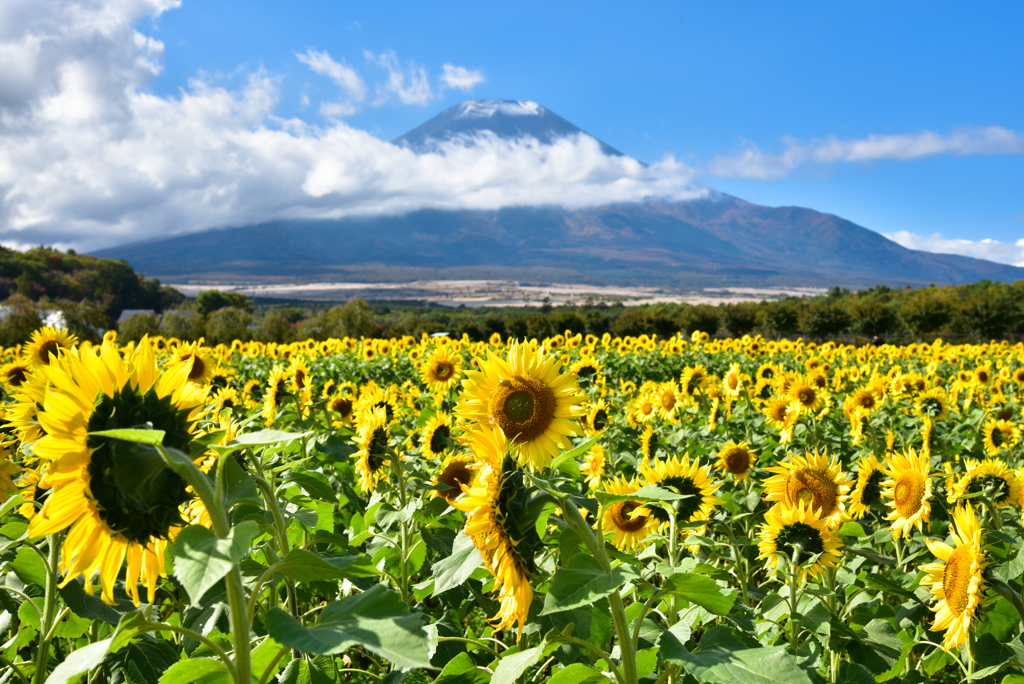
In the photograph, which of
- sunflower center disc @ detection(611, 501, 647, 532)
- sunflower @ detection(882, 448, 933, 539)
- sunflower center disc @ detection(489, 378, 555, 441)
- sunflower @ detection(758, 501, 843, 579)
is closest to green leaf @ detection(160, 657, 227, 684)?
sunflower center disc @ detection(489, 378, 555, 441)

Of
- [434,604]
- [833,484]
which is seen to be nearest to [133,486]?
[833,484]

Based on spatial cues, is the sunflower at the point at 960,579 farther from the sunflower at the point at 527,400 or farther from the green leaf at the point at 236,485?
the green leaf at the point at 236,485

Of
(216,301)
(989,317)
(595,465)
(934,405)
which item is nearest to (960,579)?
(595,465)

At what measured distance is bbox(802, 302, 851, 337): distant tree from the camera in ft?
197

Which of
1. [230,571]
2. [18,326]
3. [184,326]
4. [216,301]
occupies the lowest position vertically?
[184,326]

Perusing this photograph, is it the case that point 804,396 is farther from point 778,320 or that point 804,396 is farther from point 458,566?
point 778,320

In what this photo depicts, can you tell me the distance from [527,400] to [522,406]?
30mm

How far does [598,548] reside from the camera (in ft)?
4.56

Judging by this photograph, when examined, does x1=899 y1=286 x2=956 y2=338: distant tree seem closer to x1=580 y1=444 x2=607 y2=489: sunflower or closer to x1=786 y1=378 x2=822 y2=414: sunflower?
x1=786 y1=378 x2=822 y2=414: sunflower

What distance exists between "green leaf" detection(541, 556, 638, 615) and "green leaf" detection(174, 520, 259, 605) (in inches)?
23.9

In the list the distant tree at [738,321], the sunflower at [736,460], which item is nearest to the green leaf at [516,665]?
the sunflower at [736,460]

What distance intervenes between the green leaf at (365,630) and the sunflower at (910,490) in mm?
2891

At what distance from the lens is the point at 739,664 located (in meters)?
1.35

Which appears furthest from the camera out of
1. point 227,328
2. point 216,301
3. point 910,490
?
point 216,301
